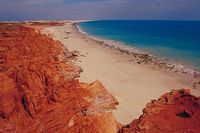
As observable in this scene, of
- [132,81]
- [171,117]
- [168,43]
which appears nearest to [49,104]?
[171,117]

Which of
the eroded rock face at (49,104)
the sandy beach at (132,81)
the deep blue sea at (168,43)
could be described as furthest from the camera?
the deep blue sea at (168,43)

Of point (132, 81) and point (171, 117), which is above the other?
point (171, 117)

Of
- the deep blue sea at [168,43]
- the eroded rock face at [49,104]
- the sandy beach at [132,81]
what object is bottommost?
the deep blue sea at [168,43]

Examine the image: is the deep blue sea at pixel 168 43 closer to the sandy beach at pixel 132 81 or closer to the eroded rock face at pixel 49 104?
the sandy beach at pixel 132 81

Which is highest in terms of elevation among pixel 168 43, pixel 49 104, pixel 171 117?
pixel 171 117

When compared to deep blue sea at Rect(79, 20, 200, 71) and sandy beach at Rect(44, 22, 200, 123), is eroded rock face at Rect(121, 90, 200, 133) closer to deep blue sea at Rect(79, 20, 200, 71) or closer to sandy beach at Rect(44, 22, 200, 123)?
sandy beach at Rect(44, 22, 200, 123)

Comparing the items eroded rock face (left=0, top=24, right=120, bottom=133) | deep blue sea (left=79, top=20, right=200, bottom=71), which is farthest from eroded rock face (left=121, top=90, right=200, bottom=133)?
deep blue sea (left=79, top=20, right=200, bottom=71)

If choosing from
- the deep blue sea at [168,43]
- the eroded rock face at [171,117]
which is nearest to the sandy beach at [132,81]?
the eroded rock face at [171,117]

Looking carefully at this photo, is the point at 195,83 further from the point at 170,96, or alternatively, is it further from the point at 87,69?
the point at 170,96

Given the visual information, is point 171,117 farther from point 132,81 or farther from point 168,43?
point 168,43

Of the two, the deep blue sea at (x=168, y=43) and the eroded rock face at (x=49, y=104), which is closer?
the eroded rock face at (x=49, y=104)
